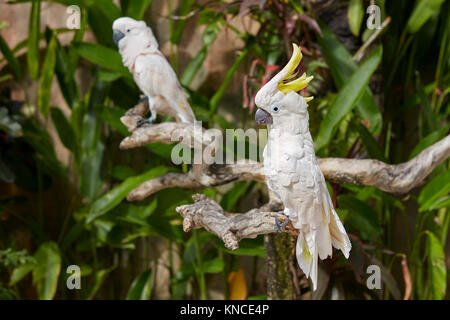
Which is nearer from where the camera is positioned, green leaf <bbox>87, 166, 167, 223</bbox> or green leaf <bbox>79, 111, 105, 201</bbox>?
green leaf <bbox>87, 166, 167, 223</bbox>

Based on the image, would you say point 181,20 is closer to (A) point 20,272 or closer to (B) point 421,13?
(B) point 421,13

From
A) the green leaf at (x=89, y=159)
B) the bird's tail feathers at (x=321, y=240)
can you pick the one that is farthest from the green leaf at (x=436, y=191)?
the green leaf at (x=89, y=159)

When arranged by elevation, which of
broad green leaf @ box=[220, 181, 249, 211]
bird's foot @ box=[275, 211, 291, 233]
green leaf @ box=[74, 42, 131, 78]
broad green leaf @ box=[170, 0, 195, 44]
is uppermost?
broad green leaf @ box=[170, 0, 195, 44]

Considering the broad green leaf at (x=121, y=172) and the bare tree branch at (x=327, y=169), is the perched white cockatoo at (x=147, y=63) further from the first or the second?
the broad green leaf at (x=121, y=172)

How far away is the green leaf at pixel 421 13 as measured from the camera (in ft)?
3.82

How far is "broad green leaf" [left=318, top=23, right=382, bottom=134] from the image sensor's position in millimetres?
1086

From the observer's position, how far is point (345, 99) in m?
0.96

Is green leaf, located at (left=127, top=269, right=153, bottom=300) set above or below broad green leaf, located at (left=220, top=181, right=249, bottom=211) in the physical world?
below

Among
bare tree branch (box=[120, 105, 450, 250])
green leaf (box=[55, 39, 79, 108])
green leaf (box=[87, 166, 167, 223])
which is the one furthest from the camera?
green leaf (box=[55, 39, 79, 108])

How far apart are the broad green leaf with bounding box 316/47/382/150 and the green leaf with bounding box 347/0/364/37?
0.71 feet

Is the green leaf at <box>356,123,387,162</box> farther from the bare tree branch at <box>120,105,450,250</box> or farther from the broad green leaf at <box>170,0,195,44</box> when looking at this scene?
the broad green leaf at <box>170,0,195,44</box>

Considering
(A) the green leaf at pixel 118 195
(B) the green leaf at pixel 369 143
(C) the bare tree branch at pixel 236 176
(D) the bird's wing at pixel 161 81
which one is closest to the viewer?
(C) the bare tree branch at pixel 236 176

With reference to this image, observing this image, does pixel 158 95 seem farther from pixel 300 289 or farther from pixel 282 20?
pixel 300 289

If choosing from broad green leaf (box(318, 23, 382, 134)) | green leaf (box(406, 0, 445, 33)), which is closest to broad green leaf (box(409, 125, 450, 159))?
broad green leaf (box(318, 23, 382, 134))
